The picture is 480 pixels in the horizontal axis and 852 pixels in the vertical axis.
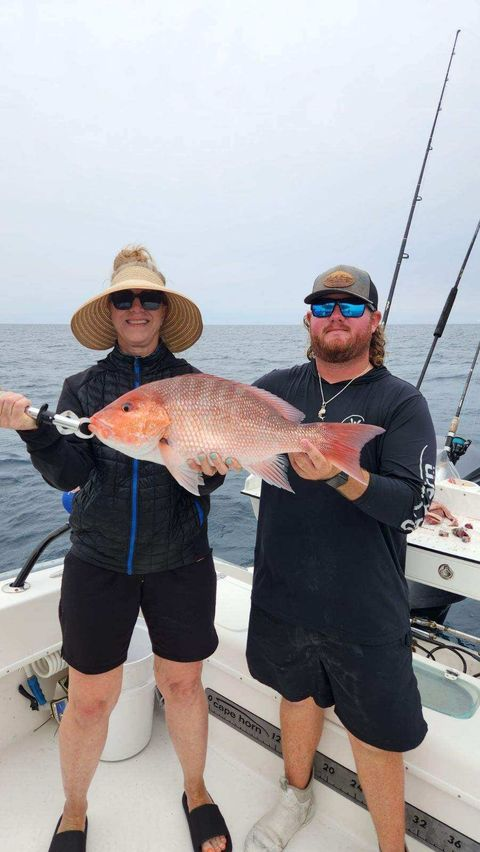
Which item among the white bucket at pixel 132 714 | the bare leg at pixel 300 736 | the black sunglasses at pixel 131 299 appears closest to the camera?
the black sunglasses at pixel 131 299

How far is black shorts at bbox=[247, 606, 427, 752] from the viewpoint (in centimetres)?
190

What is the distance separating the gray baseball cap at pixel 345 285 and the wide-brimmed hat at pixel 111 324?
0.56 meters

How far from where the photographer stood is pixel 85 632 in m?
1.95

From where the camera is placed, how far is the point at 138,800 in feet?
8.33

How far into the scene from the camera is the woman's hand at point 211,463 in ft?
6.23

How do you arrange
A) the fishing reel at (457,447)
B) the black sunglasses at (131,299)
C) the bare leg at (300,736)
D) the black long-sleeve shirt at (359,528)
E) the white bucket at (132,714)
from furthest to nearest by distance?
the fishing reel at (457,447)
the white bucket at (132,714)
the bare leg at (300,736)
the black sunglasses at (131,299)
the black long-sleeve shirt at (359,528)

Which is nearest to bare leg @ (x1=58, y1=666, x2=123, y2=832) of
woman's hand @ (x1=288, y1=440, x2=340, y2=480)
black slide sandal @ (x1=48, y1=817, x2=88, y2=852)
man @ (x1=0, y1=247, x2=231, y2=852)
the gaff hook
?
man @ (x1=0, y1=247, x2=231, y2=852)

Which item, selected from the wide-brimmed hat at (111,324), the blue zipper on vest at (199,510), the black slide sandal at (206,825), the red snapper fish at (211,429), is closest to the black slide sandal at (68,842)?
the black slide sandal at (206,825)

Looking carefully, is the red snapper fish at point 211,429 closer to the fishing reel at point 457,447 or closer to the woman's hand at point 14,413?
the woman's hand at point 14,413

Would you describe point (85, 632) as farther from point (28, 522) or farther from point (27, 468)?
point (27, 468)

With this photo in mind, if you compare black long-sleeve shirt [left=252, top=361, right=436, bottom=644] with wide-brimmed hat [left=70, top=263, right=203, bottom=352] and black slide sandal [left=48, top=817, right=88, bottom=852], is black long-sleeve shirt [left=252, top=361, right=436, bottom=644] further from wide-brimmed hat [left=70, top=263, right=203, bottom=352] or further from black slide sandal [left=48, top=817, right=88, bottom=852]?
black slide sandal [left=48, top=817, right=88, bottom=852]

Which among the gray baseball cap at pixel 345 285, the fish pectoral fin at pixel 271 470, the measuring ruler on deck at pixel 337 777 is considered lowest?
the measuring ruler on deck at pixel 337 777

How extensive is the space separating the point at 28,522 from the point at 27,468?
2.66 metres

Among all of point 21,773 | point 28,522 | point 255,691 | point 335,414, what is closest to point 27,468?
point 28,522
